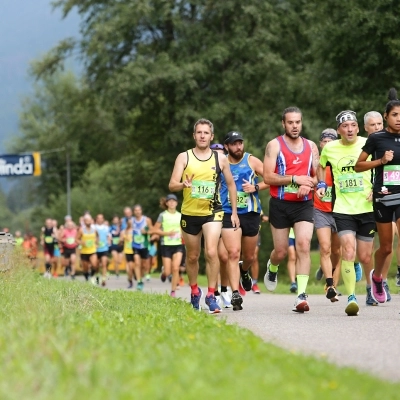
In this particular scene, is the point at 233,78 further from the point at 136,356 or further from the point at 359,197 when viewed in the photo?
the point at 136,356

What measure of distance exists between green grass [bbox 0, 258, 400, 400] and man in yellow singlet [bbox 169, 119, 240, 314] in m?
3.04

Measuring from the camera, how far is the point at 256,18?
45.9 meters

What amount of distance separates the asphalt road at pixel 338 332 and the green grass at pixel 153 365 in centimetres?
46

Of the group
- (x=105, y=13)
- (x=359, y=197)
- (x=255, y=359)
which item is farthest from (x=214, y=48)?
(x=255, y=359)

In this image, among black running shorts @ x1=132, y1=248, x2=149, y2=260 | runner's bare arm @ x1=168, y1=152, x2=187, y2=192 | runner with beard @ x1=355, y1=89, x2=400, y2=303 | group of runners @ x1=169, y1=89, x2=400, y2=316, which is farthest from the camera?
black running shorts @ x1=132, y1=248, x2=149, y2=260

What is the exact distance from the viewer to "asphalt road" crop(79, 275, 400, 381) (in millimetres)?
8305

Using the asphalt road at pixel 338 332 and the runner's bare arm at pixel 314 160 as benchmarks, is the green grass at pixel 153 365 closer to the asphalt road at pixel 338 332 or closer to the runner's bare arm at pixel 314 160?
the asphalt road at pixel 338 332

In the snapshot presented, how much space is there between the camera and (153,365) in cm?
697

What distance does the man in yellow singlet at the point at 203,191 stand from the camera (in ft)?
43.4

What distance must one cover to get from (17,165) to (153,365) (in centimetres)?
4066

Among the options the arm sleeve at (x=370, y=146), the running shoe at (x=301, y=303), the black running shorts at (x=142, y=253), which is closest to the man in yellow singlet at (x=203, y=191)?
the running shoe at (x=301, y=303)

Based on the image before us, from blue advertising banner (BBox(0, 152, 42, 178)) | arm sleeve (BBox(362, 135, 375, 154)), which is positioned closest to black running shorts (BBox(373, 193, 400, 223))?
arm sleeve (BBox(362, 135, 375, 154))

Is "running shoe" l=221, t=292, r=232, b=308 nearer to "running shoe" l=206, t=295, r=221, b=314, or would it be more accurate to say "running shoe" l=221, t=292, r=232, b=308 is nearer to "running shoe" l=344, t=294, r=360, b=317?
"running shoe" l=206, t=295, r=221, b=314

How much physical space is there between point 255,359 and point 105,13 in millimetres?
40581
